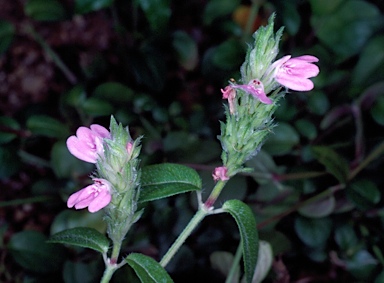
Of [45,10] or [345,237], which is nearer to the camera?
[345,237]

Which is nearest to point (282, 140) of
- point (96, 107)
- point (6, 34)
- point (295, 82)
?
point (96, 107)

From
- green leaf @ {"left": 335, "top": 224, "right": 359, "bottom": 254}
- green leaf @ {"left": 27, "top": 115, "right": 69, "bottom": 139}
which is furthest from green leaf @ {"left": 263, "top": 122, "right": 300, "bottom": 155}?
green leaf @ {"left": 27, "top": 115, "right": 69, "bottom": 139}

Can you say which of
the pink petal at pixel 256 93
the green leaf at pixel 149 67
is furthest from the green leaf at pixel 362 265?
the pink petal at pixel 256 93

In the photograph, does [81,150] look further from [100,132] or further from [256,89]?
[256,89]

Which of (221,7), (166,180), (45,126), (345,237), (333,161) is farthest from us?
(221,7)

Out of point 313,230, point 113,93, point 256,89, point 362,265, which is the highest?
point 256,89

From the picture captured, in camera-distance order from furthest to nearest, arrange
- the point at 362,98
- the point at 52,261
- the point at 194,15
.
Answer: the point at 194,15 → the point at 362,98 → the point at 52,261

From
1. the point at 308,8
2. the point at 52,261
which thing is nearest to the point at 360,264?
the point at 52,261

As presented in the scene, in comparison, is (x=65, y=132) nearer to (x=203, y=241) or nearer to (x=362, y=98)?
(x=203, y=241)
